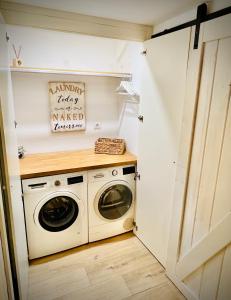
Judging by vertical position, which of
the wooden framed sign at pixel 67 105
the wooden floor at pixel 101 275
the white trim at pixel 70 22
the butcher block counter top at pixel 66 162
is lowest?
the wooden floor at pixel 101 275

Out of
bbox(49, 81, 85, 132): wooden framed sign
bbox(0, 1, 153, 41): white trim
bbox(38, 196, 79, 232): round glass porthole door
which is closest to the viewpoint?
bbox(0, 1, 153, 41): white trim

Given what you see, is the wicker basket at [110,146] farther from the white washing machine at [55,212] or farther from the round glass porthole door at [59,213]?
the round glass porthole door at [59,213]

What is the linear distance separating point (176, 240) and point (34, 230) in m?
1.35

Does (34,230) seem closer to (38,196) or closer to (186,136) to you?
(38,196)

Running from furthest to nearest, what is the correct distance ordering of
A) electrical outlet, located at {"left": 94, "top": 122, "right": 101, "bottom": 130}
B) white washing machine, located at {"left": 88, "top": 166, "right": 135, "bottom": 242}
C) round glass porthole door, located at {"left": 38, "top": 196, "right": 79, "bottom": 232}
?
1. electrical outlet, located at {"left": 94, "top": 122, "right": 101, "bottom": 130}
2. white washing machine, located at {"left": 88, "top": 166, "right": 135, "bottom": 242}
3. round glass porthole door, located at {"left": 38, "top": 196, "right": 79, "bottom": 232}

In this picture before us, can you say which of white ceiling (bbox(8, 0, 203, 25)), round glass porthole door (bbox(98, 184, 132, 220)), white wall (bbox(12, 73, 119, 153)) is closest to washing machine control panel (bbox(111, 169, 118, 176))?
round glass porthole door (bbox(98, 184, 132, 220))

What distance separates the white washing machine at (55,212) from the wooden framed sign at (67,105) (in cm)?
76

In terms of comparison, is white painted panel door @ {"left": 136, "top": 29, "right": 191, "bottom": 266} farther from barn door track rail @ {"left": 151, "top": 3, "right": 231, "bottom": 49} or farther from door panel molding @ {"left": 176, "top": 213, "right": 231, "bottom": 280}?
door panel molding @ {"left": 176, "top": 213, "right": 231, "bottom": 280}

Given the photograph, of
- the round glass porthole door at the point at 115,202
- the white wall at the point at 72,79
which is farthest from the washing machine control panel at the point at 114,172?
the white wall at the point at 72,79

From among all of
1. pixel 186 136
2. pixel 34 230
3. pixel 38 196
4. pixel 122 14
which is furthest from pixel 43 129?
pixel 186 136

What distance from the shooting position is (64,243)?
2250 millimetres

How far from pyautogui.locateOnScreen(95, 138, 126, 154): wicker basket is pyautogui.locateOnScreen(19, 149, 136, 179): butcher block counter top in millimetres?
71

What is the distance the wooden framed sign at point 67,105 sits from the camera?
8.02ft

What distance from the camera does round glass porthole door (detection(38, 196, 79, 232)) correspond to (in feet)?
6.96
